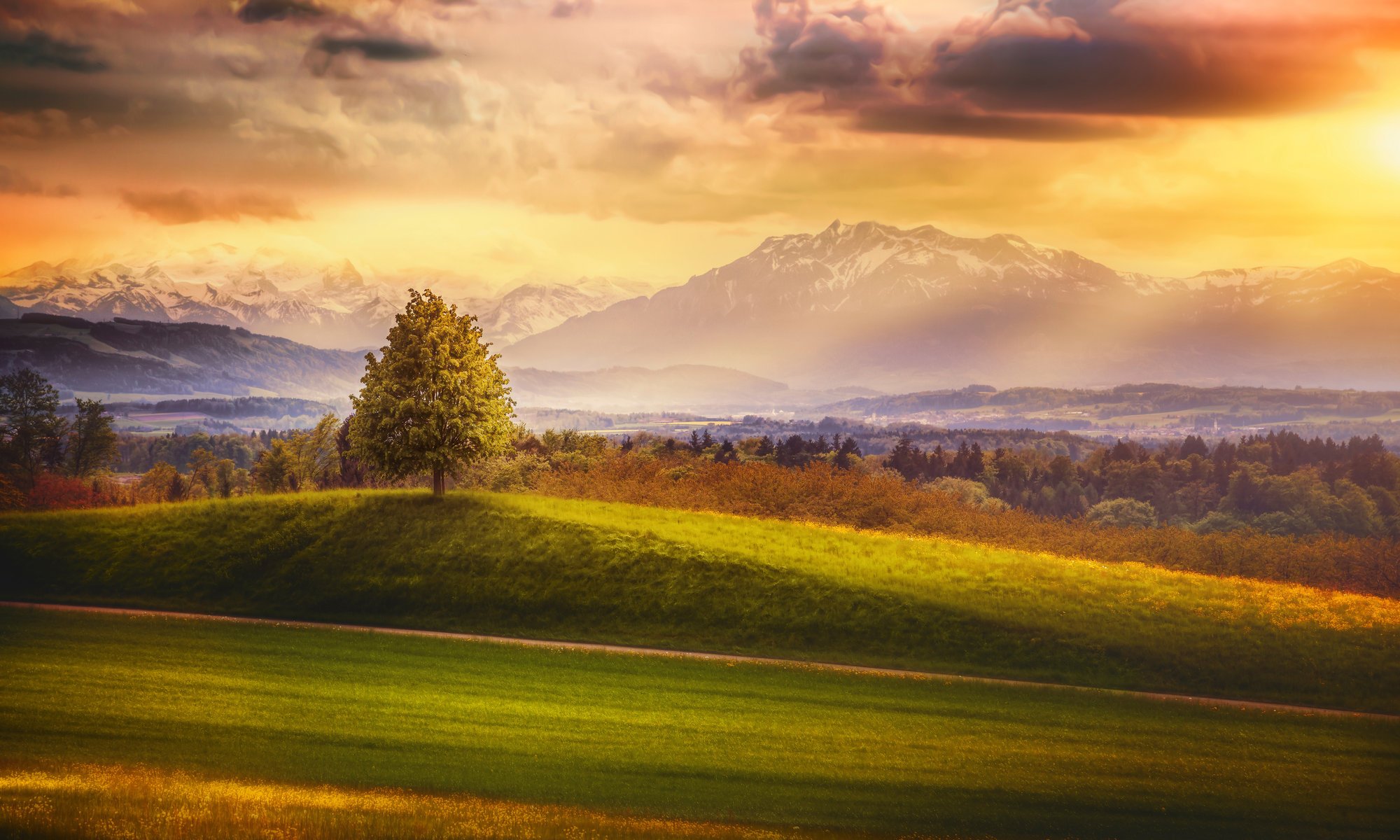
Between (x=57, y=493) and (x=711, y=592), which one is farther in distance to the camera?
(x=57, y=493)

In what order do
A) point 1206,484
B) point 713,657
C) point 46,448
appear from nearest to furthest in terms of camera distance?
point 713,657 → point 46,448 → point 1206,484

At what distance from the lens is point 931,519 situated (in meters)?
82.4

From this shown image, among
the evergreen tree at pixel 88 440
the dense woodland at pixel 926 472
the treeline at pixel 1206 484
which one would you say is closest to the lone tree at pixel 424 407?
the dense woodland at pixel 926 472

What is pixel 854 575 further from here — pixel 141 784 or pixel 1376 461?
pixel 1376 461

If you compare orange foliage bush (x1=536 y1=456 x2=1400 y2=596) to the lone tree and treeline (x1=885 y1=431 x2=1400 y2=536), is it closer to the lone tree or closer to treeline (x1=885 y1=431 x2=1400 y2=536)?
the lone tree

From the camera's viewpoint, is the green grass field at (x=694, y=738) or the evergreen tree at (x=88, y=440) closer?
the green grass field at (x=694, y=738)

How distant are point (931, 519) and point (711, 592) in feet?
131

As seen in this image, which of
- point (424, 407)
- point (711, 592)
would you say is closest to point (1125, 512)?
point (711, 592)

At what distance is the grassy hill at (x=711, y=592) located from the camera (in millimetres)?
42094

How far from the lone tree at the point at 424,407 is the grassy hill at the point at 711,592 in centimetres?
269

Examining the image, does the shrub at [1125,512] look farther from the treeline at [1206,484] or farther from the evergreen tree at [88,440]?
the evergreen tree at [88,440]

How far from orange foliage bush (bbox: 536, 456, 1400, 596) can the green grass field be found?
37.7 metres

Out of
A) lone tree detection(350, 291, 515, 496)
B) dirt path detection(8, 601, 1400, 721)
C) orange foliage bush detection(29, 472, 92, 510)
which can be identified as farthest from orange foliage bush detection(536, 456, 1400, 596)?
orange foliage bush detection(29, 472, 92, 510)

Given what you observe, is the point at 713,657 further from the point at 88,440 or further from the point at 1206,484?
the point at 1206,484
